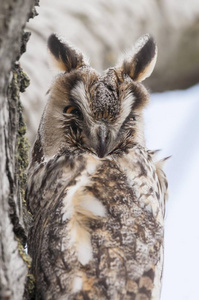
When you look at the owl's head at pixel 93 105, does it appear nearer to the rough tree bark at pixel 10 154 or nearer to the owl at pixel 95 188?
the owl at pixel 95 188

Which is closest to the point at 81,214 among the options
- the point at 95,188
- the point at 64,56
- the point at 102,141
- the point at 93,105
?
the point at 95,188

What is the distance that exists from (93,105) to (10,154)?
0.73 meters

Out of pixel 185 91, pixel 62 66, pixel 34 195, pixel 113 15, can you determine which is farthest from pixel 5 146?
pixel 185 91

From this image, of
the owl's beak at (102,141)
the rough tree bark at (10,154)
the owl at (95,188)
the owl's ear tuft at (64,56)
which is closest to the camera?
the rough tree bark at (10,154)

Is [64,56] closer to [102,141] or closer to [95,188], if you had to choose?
[102,141]

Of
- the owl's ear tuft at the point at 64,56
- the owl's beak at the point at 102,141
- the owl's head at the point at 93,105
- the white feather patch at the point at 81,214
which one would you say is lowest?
the white feather patch at the point at 81,214

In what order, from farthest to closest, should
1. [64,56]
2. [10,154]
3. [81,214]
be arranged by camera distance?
[64,56] < [81,214] < [10,154]

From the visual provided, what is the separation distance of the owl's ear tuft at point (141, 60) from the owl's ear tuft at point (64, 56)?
0.20 meters

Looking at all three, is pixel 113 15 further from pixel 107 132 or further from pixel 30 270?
pixel 30 270

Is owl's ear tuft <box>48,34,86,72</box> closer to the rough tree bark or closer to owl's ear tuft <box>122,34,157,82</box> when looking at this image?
owl's ear tuft <box>122,34,157,82</box>

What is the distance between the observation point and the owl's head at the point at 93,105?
2.17m

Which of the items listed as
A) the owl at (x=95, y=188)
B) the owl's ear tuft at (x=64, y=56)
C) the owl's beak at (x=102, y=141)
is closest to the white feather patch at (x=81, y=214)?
the owl at (x=95, y=188)

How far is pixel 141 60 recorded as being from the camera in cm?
244

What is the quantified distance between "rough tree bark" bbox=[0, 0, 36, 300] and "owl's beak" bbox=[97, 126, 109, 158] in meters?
0.53
